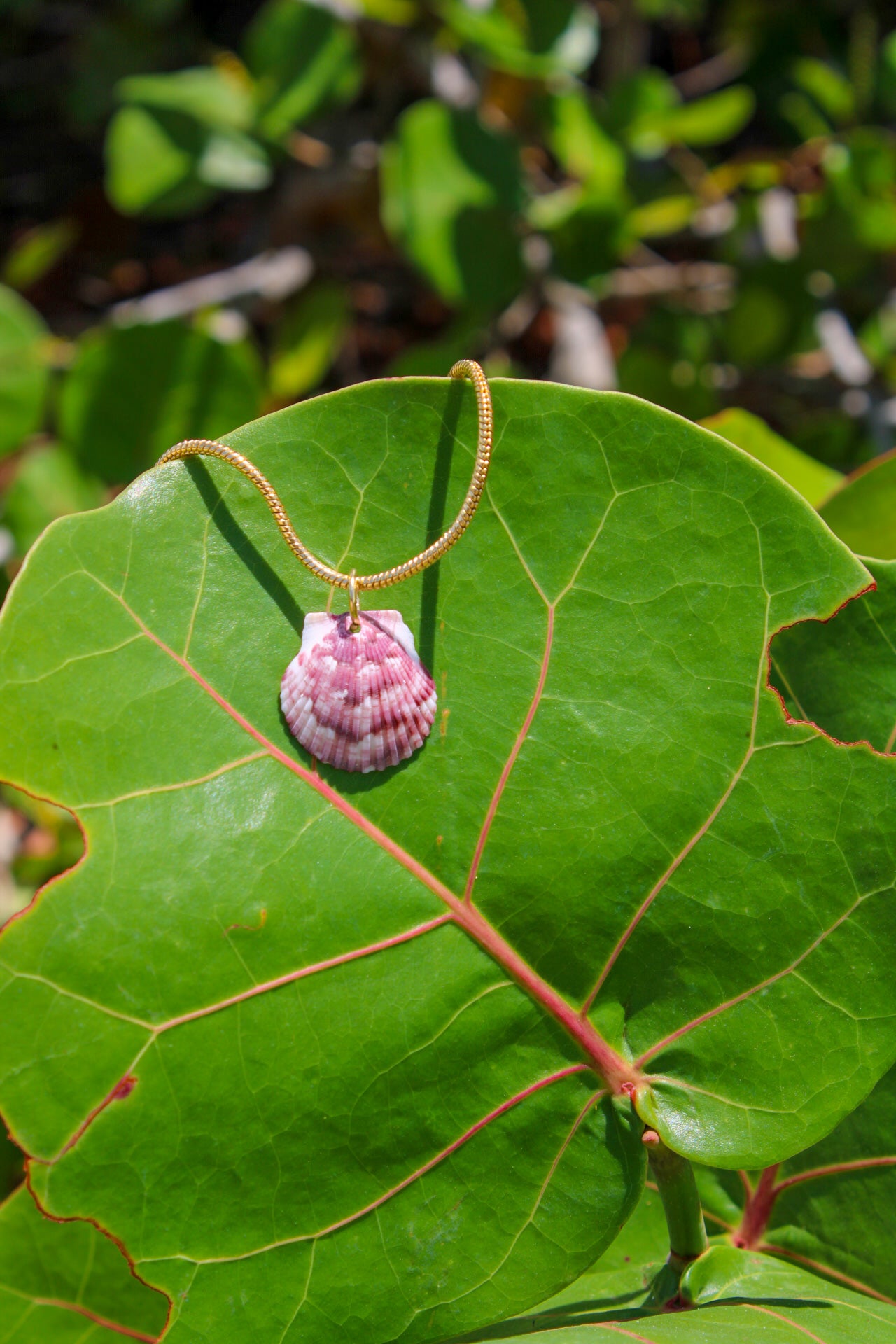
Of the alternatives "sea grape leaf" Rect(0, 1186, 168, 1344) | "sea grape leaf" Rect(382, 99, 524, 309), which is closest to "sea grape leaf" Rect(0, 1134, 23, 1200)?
"sea grape leaf" Rect(0, 1186, 168, 1344)

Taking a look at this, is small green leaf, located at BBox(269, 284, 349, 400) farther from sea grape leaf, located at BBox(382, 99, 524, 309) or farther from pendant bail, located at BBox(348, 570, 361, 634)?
pendant bail, located at BBox(348, 570, 361, 634)

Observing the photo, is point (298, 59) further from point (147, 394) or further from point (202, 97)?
point (147, 394)

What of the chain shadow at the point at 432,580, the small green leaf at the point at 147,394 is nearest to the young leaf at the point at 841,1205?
the chain shadow at the point at 432,580

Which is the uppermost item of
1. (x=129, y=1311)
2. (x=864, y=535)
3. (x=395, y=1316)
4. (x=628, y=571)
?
(x=628, y=571)

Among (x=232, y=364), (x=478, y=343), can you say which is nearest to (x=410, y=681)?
(x=232, y=364)

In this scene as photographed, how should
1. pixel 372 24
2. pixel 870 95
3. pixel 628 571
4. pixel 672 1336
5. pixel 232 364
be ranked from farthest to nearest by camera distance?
pixel 372 24 → pixel 870 95 → pixel 232 364 → pixel 628 571 → pixel 672 1336

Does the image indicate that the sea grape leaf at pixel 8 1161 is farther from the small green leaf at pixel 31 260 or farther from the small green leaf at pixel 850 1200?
the small green leaf at pixel 31 260

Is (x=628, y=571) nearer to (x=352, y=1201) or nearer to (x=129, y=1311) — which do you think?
(x=352, y=1201)

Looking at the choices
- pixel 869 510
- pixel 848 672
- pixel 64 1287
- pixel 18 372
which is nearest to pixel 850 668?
pixel 848 672
